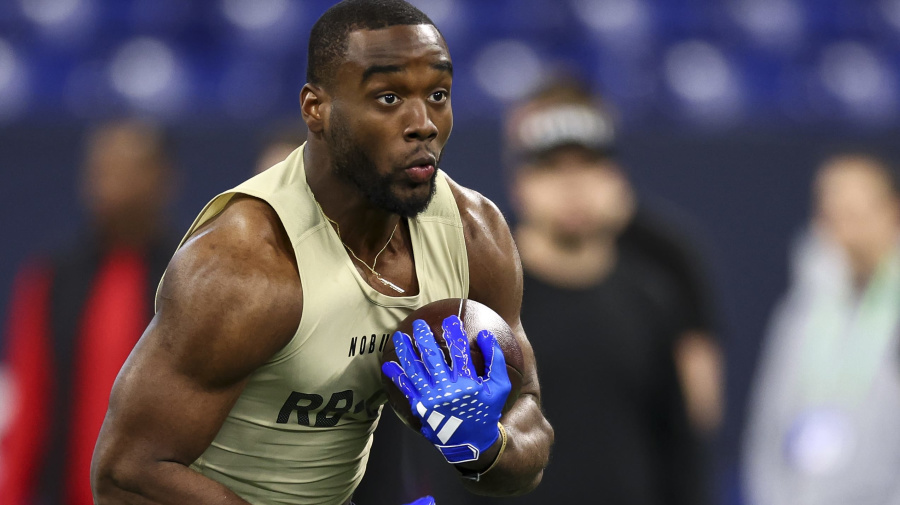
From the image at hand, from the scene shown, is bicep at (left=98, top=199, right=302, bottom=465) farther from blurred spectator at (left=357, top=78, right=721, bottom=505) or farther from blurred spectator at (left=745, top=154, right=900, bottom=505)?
blurred spectator at (left=745, top=154, right=900, bottom=505)

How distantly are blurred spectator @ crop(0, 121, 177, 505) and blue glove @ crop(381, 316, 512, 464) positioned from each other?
2.52m

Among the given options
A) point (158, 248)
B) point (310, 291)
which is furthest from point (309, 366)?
point (158, 248)

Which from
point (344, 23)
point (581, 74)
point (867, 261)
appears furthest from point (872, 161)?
point (344, 23)

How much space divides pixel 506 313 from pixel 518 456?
1.32 ft

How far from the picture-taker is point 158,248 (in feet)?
16.9

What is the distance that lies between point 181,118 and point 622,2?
313 cm

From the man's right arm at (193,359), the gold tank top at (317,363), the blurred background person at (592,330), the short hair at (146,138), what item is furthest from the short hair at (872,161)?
the man's right arm at (193,359)

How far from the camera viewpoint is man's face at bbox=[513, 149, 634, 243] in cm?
482

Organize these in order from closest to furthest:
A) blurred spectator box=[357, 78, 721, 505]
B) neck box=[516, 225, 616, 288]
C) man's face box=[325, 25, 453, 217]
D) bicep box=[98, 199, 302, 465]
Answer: bicep box=[98, 199, 302, 465] → man's face box=[325, 25, 453, 217] → blurred spectator box=[357, 78, 721, 505] → neck box=[516, 225, 616, 288]

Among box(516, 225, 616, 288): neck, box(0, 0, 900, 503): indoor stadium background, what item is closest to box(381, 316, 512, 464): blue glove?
box(516, 225, 616, 288): neck

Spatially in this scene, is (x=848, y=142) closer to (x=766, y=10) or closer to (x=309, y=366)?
(x=766, y=10)

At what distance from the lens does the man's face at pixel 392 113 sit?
274cm

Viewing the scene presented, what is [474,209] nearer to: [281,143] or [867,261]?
[281,143]

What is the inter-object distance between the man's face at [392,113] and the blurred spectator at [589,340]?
2.01 meters
